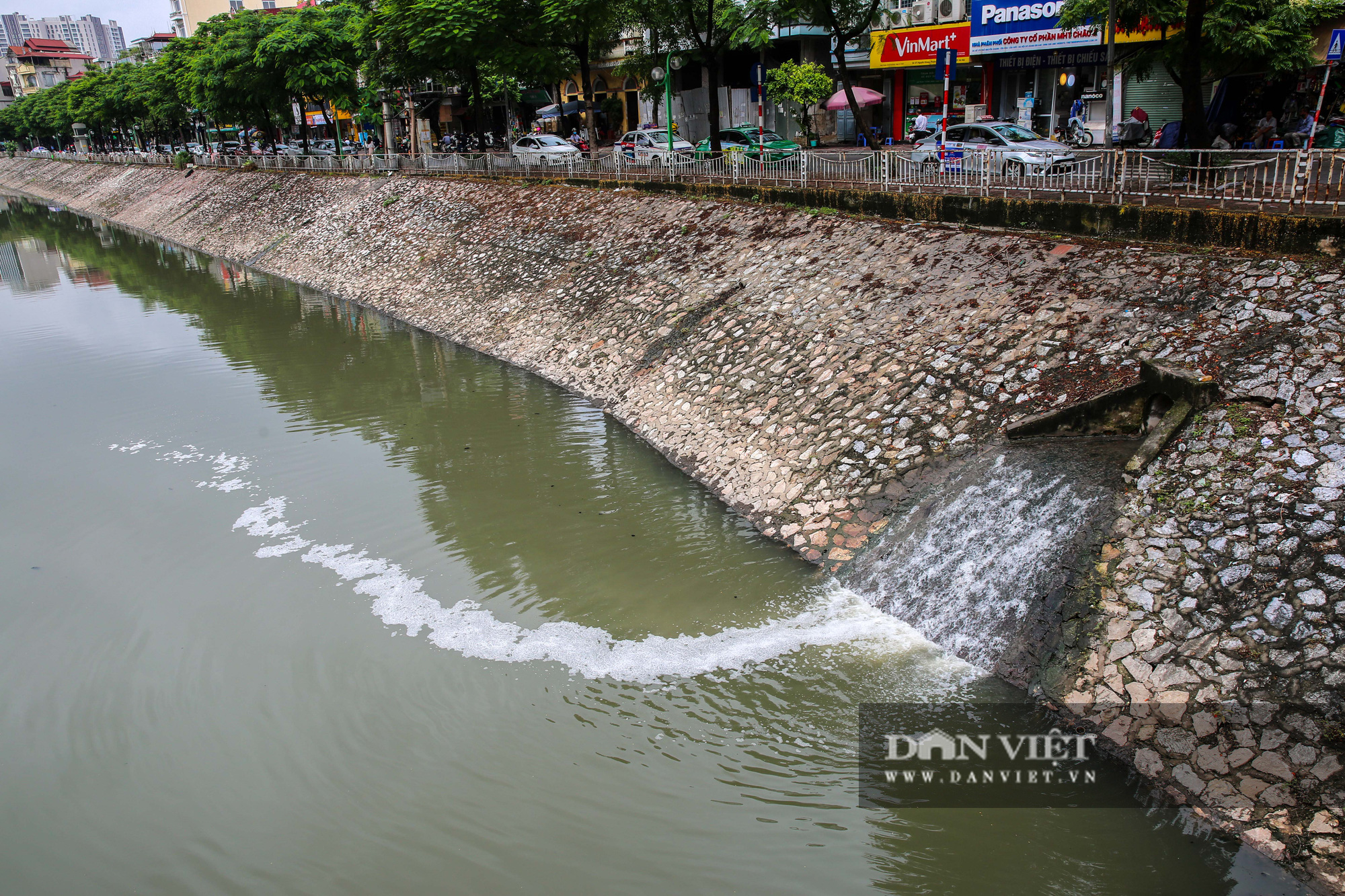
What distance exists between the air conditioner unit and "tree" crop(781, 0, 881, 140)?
169 inches

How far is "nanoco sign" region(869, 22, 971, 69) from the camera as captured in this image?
28078 millimetres

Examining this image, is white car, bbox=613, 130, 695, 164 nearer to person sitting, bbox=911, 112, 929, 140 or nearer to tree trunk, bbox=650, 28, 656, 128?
tree trunk, bbox=650, 28, 656, 128

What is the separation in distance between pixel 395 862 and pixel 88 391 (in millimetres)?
14865

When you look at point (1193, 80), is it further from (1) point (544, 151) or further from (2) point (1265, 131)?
(1) point (544, 151)

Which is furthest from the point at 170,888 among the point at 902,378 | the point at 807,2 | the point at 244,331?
the point at 807,2

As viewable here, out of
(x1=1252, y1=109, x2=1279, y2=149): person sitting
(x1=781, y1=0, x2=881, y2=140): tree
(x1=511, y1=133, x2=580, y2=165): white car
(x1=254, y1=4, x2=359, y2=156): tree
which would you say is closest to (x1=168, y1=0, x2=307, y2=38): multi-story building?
(x1=254, y1=4, x2=359, y2=156): tree

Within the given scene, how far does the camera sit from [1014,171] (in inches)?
551

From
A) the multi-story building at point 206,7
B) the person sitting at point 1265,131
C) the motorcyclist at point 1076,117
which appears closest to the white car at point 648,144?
the motorcyclist at point 1076,117

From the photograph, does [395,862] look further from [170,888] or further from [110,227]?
[110,227]

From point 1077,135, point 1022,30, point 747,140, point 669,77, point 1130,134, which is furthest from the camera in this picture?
point 747,140

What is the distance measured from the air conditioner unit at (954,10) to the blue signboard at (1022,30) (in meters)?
1.76

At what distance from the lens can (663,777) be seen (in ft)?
22.2

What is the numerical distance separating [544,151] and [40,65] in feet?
443

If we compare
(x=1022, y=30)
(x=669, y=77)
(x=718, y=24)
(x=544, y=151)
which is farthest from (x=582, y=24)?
(x=1022, y=30)
